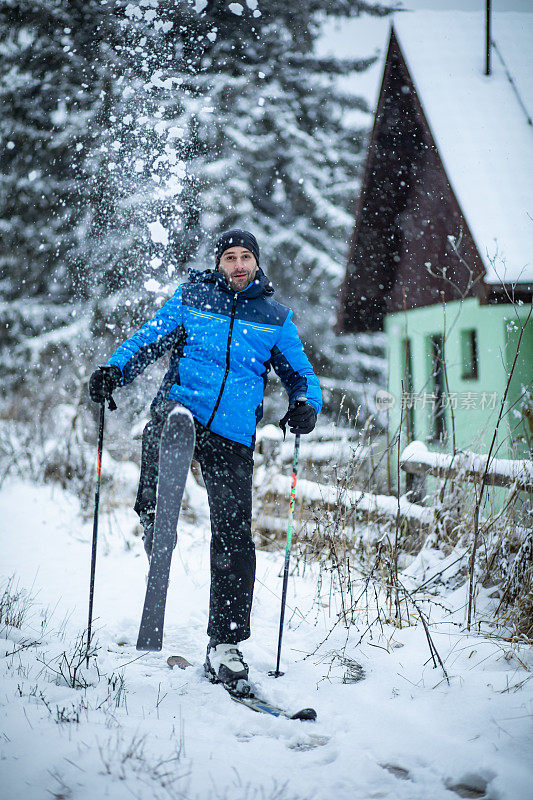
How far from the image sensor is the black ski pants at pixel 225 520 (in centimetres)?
243

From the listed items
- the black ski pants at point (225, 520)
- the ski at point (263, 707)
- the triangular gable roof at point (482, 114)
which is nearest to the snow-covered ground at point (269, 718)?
the ski at point (263, 707)

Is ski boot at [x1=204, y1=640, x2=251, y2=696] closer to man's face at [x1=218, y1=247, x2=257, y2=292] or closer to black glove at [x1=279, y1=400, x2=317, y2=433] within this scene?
black glove at [x1=279, y1=400, x2=317, y2=433]

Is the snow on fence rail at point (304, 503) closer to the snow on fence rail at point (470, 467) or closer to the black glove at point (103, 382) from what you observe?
the snow on fence rail at point (470, 467)

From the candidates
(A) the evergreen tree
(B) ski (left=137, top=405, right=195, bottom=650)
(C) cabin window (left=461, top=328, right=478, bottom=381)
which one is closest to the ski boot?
(B) ski (left=137, top=405, right=195, bottom=650)

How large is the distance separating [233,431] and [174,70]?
41.1ft

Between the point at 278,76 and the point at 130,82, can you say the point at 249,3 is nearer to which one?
the point at 278,76

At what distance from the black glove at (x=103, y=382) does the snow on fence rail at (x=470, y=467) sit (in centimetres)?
178

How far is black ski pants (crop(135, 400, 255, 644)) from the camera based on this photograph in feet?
7.96

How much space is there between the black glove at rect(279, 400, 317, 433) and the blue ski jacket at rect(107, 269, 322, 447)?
0.22ft

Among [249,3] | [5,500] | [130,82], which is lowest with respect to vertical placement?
[5,500]

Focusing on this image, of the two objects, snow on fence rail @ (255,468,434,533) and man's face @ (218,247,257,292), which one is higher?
man's face @ (218,247,257,292)

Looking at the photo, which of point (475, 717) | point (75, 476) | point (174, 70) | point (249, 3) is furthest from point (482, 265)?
point (249, 3)

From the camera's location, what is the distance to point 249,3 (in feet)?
43.0

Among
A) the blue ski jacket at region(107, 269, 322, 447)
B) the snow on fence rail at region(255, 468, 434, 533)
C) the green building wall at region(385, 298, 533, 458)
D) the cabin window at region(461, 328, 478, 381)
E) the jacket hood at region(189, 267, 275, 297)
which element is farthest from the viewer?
the cabin window at region(461, 328, 478, 381)
